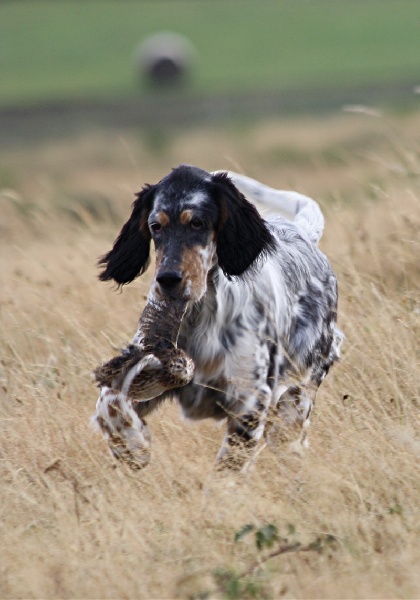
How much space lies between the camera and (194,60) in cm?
4825

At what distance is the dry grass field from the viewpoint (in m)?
3.70

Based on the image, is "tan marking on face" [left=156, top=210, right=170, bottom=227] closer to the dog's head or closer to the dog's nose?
the dog's head

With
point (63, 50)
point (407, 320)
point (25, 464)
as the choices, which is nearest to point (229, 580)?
point (25, 464)

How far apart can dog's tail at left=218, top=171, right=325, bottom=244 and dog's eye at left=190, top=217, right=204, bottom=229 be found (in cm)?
130

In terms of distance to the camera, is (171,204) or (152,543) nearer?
(152,543)

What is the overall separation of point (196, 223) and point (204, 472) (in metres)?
0.92

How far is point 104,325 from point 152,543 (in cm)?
267

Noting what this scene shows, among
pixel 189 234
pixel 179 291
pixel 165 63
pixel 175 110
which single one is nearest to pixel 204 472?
pixel 179 291

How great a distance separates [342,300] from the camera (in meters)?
6.27

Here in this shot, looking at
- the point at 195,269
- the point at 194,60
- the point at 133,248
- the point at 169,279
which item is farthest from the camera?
the point at 194,60

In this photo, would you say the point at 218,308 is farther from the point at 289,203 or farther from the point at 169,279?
the point at 289,203

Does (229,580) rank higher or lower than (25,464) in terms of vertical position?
higher

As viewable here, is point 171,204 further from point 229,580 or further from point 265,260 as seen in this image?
point 229,580

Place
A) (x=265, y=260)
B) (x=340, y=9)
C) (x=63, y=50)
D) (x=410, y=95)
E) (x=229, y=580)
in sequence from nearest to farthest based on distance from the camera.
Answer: (x=229, y=580)
(x=265, y=260)
(x=410, y=95)
(x=63, y=50)
(x=340, y=9)
